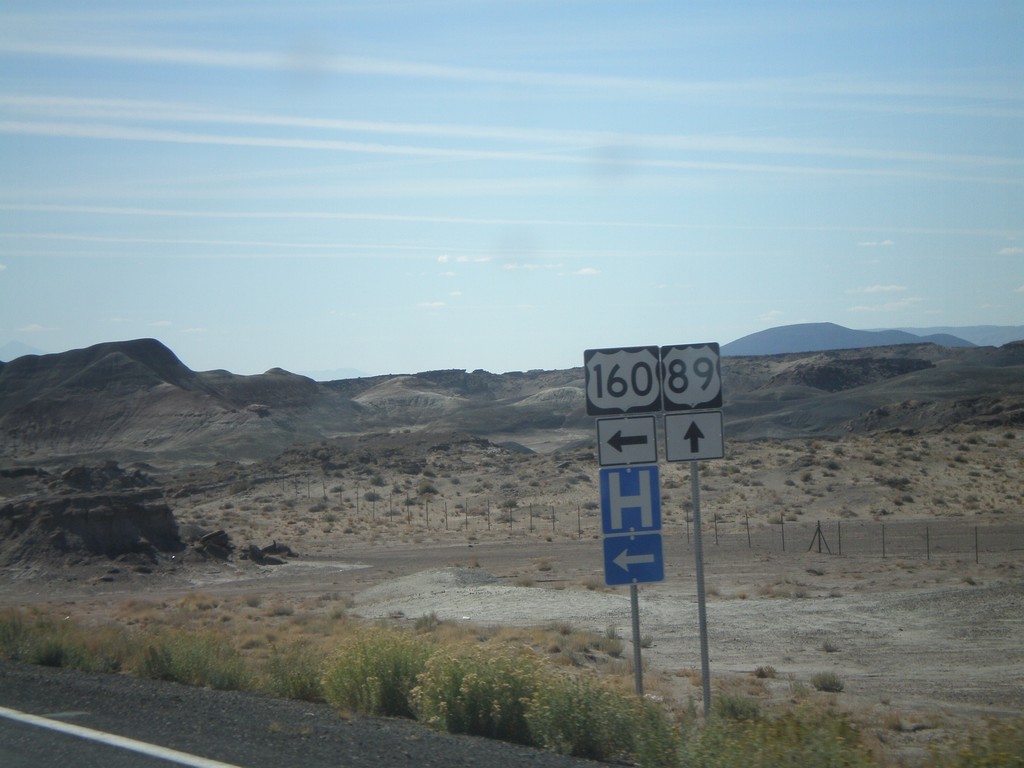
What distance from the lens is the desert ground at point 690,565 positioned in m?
19.9

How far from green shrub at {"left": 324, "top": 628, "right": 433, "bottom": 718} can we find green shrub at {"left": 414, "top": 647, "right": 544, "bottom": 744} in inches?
19.8

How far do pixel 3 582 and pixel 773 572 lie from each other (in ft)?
92.9

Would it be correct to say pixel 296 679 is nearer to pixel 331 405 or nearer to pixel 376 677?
pixel 376 677

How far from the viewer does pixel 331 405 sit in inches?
5787

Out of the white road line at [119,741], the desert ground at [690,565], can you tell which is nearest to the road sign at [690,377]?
the desert ground at [690,565]

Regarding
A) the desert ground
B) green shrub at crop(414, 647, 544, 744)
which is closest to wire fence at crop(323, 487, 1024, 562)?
the desert ground

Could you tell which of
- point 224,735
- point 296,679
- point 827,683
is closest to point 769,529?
point 827,683

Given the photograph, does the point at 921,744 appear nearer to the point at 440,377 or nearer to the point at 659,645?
the point at 659,645

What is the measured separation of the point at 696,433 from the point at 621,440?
29.6 inches

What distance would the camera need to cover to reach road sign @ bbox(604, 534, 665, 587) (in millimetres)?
10109

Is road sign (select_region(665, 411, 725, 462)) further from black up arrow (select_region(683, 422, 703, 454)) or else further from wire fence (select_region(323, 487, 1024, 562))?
wire fence (select_region(323, 487, 1024, 562))

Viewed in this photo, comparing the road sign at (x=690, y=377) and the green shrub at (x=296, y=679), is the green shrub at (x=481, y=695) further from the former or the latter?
the road sign at (x=690, y=377)

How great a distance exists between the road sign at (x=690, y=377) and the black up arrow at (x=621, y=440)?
428mm

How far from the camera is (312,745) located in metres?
8.63
